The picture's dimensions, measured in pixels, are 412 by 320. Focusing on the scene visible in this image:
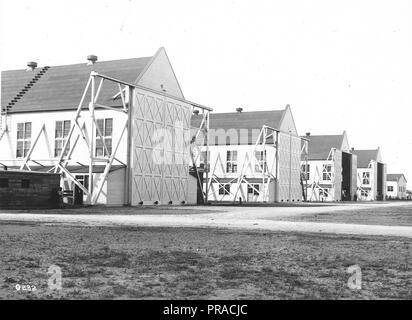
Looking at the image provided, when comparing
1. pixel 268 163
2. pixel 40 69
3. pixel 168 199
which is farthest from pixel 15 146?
pixel 268 163

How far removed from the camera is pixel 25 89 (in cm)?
4978

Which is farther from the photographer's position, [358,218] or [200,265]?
[358,218]

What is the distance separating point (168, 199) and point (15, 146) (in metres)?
13.5

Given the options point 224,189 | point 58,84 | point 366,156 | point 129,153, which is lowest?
point 224,189

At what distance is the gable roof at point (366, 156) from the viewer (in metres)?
110

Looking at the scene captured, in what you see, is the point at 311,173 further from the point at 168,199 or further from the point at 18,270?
the point at 18,270

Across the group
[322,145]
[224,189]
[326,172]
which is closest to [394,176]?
[322,145]

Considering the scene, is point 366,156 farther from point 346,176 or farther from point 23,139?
point 23,139

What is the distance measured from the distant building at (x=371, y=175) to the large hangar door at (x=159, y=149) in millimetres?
64867

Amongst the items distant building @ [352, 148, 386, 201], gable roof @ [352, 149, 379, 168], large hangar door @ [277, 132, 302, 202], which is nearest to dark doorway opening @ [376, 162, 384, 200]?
distant building @ [352, 148, 386, 201]

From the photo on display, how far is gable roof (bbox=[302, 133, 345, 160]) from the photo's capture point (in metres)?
85.6

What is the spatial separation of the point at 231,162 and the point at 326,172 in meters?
22.3

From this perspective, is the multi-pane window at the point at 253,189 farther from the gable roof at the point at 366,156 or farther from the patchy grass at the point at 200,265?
the gable roof at the point at 366,156

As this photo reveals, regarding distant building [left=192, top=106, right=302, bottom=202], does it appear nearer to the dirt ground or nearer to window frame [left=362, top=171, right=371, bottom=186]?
the dirt ground
